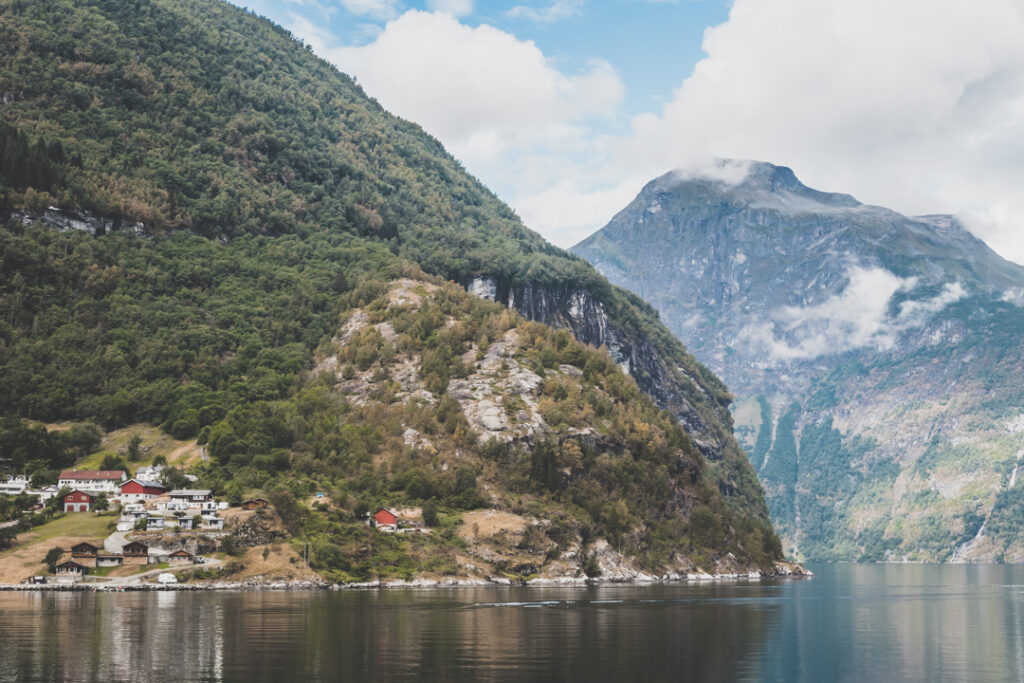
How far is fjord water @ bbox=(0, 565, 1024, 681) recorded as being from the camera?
72.9 m

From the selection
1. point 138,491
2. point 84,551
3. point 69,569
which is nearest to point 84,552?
point 84,551

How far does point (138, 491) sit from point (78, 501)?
1020 cm

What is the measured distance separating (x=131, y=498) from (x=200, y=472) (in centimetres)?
1768

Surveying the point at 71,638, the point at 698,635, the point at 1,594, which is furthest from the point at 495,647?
the point at 1,594

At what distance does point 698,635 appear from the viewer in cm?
9838

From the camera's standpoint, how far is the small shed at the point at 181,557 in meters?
162

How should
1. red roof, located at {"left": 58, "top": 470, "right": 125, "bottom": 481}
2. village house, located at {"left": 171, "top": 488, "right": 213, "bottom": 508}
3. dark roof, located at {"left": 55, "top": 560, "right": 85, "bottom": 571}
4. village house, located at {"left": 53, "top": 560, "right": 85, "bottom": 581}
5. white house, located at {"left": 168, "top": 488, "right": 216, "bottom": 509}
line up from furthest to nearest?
red roof, located at {"left": 58, "top": 470, "right": 125, "bottom": 481}
village house, located at {"left": 171, "top": 488, "right": 213, "bottom": 508}
white house, located at {"left": 168, "top": 488, "right": 216, "bottom": 509}
dark roof, located at {"left": 55, "top": 560, "right": 85, "bottom": 571}
village house, located at {"left": 53, "top": 560, "right": 85, "bottom": 581}

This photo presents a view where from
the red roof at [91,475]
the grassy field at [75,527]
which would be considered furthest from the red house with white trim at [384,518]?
the red roof at [91,475]

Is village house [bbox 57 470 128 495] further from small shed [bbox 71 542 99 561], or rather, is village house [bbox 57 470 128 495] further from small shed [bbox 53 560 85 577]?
small shed [bbox 53 560 85 577]

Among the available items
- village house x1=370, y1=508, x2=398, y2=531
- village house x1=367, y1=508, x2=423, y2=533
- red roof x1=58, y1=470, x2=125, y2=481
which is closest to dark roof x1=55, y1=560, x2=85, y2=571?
red roof x1=58, y1=470, x2=125, y2=481

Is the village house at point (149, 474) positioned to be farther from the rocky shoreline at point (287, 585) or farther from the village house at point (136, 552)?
the rocky shoreline at point (287, 585)

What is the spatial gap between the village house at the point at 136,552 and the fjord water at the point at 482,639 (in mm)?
17328

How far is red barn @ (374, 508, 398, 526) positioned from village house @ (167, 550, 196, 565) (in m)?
39.5

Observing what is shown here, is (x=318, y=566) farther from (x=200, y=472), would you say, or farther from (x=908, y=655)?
(x=908, y=655)
